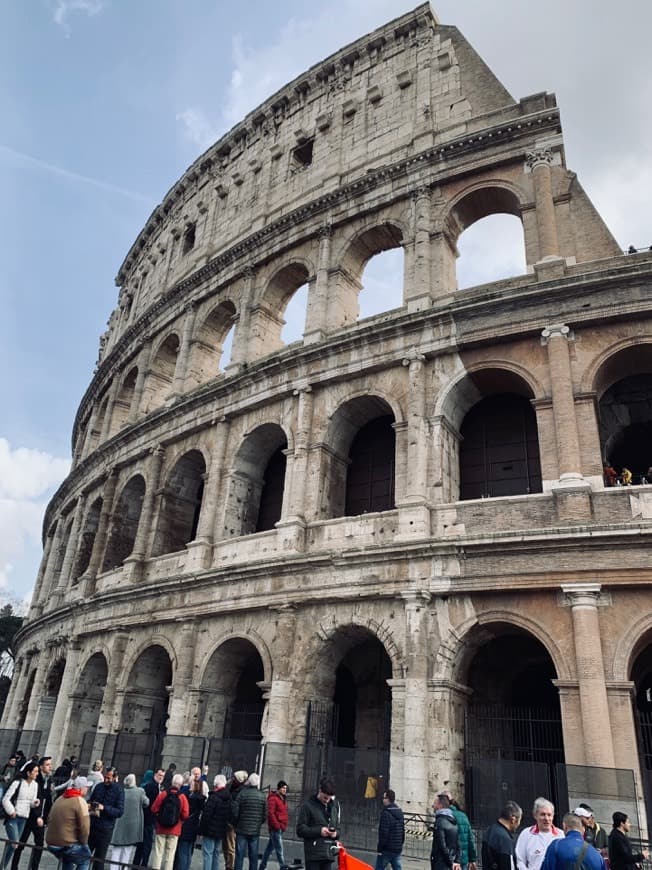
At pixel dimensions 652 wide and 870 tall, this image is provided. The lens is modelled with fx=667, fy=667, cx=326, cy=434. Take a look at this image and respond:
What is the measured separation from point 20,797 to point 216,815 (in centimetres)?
212

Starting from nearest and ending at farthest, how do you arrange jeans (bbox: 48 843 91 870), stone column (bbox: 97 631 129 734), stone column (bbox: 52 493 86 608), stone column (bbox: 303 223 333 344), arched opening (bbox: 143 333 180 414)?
jeans (bbox: 48 843 91 870)
stone column (bbox: 97 631 129 734)
stone column (bbox: 303 223 333 344)
stone column (bbox: 52 493 86 608)
arched opening (bbox: 143 333 180 414)

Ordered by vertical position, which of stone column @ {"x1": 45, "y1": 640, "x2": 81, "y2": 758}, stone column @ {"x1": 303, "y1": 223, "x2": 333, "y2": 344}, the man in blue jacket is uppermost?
stone column @ {"x1": 303, "y1": 223, "x2": 333, "y2": 344}

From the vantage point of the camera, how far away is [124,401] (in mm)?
23719

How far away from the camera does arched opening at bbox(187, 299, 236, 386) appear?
769 inches

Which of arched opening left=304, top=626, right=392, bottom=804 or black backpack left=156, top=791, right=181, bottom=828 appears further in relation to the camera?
arched opening left=304, top=626, right=392, bottom=804

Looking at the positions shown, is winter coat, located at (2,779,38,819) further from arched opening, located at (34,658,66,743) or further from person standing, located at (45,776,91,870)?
arched opening, located at (34,658,66,743)

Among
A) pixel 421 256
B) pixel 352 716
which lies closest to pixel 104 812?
pixel 352 716

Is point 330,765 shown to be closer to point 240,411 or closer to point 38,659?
point 240,411

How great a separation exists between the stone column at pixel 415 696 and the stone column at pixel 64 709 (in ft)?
33.9

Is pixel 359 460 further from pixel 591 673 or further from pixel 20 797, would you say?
pixel 20 797

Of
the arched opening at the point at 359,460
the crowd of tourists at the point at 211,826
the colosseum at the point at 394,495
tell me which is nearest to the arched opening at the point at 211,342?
the colosseum at the point at 394,495

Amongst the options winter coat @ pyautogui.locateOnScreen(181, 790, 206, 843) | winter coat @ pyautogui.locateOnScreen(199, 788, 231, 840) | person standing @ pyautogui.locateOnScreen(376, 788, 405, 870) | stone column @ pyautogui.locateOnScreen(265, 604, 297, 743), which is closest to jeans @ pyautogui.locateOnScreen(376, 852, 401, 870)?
person standing @ pyautogui.locateOnScreen(376, 788, 405, 870)

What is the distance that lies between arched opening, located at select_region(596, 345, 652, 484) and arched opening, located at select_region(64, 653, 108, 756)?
528 inches

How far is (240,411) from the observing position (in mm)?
16062
